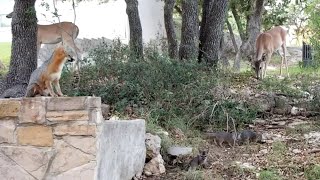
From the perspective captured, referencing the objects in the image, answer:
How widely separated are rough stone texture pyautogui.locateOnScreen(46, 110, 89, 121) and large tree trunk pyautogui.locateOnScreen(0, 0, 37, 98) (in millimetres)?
3550

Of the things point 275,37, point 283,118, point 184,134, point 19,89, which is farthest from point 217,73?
point 275,37


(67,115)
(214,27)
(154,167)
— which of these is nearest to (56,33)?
(214,27)

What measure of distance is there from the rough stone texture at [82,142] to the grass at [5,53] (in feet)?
33.3

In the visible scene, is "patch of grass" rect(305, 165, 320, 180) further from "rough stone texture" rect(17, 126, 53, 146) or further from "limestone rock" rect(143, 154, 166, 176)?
"rough stone texture" rect(17, 126, 53, 146)

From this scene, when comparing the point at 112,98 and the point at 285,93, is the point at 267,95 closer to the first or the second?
the point at 285,93

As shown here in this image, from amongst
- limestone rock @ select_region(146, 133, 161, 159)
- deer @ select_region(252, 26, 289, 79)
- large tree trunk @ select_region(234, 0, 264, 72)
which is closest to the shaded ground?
limestone rock @ select_region(146, 133, 161, 159)

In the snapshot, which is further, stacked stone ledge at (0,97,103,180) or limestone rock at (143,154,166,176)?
→ limestone rock at (143,154,166,176)

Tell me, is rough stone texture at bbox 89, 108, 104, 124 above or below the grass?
below

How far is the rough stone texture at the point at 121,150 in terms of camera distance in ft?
13.6

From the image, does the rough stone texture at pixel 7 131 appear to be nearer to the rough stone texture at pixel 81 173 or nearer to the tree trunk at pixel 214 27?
the rough stone texture at pixel 81 173

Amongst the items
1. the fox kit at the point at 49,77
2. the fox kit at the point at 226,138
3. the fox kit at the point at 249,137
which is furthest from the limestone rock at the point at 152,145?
the fox kit at the point at 49,77

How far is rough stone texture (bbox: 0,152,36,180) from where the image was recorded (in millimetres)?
3898

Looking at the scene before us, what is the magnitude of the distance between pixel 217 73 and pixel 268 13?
8.33 m

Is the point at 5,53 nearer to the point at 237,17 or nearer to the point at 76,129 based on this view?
the point at 237,17
